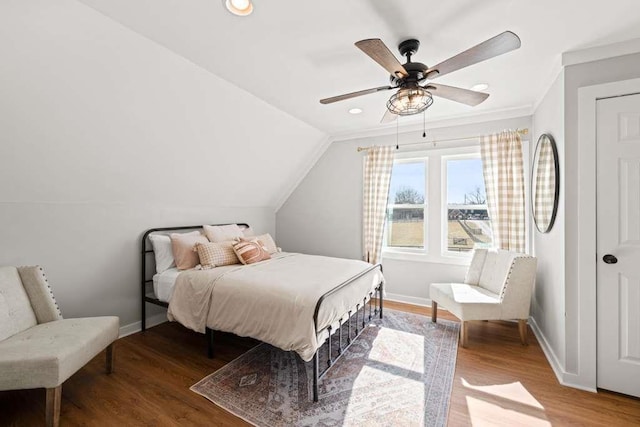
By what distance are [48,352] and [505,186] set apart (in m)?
4.43

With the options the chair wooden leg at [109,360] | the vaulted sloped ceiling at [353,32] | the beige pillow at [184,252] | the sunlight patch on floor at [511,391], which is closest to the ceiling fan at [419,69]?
the vaulted sloped ceiling at [353,32]

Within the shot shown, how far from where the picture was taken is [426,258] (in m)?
4.03

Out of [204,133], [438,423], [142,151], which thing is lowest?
[438,423]

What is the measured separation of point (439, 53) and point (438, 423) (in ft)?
8.69

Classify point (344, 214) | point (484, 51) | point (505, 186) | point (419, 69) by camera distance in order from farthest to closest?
point (344, 214) < point (505, 186) < point (419, 69) < point (484, 51)

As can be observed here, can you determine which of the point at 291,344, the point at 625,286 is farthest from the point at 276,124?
the point at 625,286

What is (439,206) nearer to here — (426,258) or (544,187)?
(426,258)

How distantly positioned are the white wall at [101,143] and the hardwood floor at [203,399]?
2.97 feet

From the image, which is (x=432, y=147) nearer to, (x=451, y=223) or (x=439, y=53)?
(x=451, y=223)

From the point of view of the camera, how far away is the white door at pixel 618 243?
2.06 meters

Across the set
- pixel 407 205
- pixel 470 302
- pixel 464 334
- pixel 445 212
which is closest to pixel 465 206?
pixel 445 212

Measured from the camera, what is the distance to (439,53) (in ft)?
7.37

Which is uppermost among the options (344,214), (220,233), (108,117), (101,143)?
(108,117)

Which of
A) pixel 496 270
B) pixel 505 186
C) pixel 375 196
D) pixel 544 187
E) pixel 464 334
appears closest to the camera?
pixel 544 187
